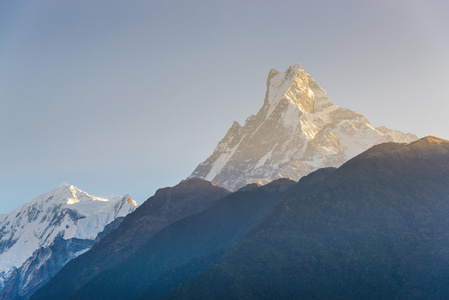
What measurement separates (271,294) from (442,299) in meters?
52.7

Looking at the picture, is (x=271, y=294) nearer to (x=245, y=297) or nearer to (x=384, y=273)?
(x=245, y=297)

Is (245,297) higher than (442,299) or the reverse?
higher

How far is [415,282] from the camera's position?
189500 millimetres

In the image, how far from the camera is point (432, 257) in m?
199

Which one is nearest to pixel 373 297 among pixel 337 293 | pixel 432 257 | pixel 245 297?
pixel 337 293

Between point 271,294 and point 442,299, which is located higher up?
point 271,294

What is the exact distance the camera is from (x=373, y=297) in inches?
7382

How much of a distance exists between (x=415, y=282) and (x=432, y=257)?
46.4 feet

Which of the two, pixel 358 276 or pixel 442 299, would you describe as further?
pixel 358 276

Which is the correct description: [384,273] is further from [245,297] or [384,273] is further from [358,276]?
[245,297]

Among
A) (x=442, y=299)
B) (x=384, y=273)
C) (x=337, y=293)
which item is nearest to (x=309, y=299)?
(x=337, y=293)

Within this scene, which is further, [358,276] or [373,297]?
[358,276]

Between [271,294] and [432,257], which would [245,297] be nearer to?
[271,294]

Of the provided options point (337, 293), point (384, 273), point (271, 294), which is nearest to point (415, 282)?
point (384, 273)
